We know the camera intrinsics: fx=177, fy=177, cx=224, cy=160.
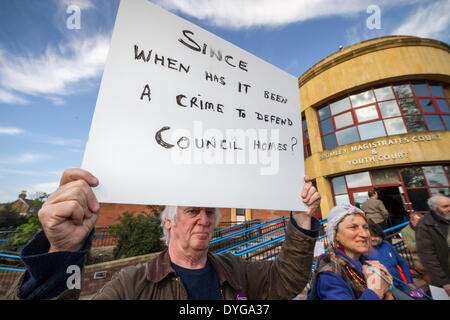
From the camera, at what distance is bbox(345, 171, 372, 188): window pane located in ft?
30.0

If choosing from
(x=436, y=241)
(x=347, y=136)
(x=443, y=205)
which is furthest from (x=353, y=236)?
(x=347, y=136)

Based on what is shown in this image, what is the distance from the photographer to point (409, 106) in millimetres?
9289

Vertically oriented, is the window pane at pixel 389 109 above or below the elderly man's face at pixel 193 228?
above

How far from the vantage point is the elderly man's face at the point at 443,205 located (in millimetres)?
2830

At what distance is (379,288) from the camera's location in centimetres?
145

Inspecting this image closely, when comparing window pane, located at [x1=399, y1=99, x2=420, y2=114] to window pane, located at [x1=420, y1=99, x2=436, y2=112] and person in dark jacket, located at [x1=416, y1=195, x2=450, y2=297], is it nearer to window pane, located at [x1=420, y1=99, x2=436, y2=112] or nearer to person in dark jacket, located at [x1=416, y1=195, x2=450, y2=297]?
window pane, located at [x1=420, y1=99, x2=436, y2=112]

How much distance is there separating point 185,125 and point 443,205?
4294 mm

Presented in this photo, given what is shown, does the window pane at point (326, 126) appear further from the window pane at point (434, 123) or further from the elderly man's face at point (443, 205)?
the elderly man's face at point (443, 205)

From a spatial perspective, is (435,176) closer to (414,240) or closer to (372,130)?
(372,130)

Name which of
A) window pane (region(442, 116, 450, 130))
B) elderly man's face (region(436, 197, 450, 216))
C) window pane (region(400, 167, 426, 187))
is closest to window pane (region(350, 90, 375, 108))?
window pane (region(442, 116, 450, 130))

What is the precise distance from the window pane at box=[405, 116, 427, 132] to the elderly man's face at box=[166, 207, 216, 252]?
481 inches

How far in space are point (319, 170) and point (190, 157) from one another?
11.0 meters

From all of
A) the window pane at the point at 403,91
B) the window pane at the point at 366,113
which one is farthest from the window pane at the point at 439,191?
the window pane at the point at 403,91

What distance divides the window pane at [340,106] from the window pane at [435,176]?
4.66m
